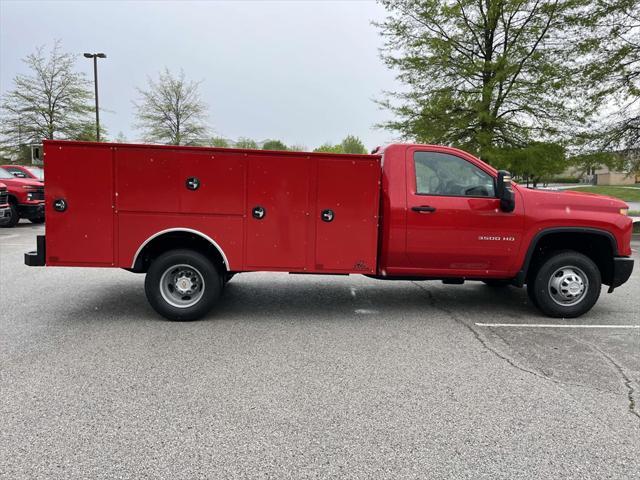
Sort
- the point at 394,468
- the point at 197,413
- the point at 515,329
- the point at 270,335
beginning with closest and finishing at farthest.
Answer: the point at 394,468, the point at 197,413, the point at 270,335, the point at 515,329

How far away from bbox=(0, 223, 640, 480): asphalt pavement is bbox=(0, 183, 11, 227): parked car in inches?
408

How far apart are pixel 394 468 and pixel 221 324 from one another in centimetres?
328

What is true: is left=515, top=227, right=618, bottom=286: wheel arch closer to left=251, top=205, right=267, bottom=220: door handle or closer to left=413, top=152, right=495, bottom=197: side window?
left=413, top=152, right=495, bottom=197: side window

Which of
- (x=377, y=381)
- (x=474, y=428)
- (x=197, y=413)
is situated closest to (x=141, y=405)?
(x=197, y=413)

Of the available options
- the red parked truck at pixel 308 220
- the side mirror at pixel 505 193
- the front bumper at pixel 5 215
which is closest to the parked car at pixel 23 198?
the front bumper at pixel 5 215

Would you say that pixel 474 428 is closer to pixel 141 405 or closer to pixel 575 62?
pixel 141 405

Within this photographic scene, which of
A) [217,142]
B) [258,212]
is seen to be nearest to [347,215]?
[258,212]

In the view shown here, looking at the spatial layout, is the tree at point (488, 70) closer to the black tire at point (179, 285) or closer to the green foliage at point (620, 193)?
the black tire at point (179, 285)

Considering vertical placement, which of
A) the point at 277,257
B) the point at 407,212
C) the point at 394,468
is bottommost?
the point at 394,468

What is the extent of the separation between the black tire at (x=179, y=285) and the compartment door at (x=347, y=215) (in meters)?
1.28

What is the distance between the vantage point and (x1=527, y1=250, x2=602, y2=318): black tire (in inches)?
237

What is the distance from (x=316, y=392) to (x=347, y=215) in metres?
2.40

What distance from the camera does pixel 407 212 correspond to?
575 cm

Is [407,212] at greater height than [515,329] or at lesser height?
greater
